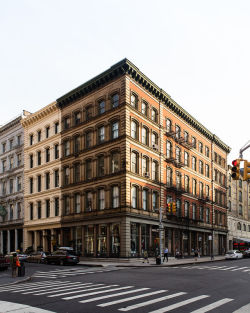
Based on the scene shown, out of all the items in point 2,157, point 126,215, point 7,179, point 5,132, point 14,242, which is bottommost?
point 14,242

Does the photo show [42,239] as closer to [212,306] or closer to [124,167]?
[124,167]

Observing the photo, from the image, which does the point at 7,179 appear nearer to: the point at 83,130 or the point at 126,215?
the point at 83,130

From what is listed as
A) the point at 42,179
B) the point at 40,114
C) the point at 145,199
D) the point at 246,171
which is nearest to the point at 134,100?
the point at 145,199

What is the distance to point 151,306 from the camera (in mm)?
12359

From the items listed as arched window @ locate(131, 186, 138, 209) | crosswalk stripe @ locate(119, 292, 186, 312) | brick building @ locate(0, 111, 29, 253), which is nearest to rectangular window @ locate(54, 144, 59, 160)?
brick building @ locate(0, 111, 29, 253)

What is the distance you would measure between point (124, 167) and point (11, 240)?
29206 mm

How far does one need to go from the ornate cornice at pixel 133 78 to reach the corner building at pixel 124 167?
0.37ft

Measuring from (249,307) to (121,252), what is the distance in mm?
27598

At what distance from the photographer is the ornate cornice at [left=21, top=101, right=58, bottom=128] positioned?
51.2 metres

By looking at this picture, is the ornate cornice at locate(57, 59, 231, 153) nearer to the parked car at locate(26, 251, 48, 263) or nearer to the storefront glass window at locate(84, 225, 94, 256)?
the storefront glass window at locate(84, 225, 94, 256)

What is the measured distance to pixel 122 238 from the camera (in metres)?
38.8

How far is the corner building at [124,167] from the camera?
4044 cm

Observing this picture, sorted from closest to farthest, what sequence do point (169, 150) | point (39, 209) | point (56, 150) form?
point (169, 150) → point (56, 150) → point (39, 209)

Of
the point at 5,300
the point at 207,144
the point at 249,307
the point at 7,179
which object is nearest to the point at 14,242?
the point at 7,179
